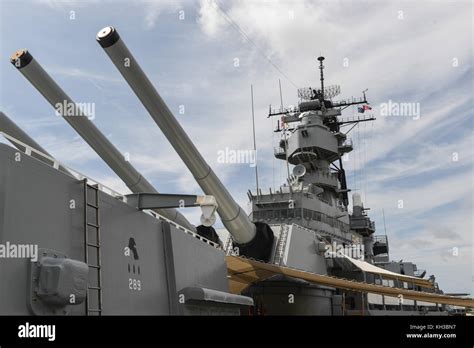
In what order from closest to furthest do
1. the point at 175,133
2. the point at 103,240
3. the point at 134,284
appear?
the point at 103,240 → the point at 134,284 → the point at 175,133

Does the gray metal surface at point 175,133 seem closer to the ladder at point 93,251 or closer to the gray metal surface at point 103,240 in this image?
→ the gray metal surface at point 103,240

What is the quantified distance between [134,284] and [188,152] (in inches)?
137

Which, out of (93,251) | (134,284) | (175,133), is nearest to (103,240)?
(93,251)

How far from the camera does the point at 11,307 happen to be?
4371 millimetres

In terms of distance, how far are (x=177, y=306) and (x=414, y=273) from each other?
20.8m

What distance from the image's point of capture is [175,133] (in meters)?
8.98

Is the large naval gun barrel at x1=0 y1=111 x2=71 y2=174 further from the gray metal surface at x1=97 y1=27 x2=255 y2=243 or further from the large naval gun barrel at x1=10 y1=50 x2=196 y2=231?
the gray metal surface at x1=97 y1=27 x2=255 y2=243

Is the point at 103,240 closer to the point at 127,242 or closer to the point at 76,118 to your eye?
the point at 127,242

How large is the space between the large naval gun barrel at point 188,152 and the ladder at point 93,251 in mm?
2244

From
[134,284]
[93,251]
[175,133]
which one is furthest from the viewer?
[175,133]

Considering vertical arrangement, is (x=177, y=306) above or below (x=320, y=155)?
below

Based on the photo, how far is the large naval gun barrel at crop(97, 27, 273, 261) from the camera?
7227mm
